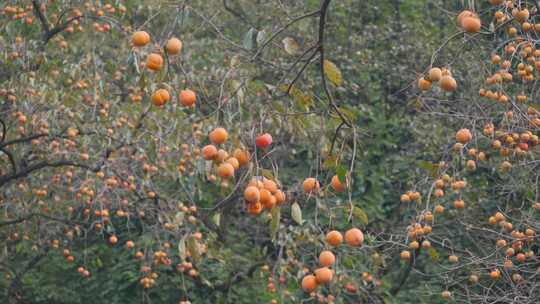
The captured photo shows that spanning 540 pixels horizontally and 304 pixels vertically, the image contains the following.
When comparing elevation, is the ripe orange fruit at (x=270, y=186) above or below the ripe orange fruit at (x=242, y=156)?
below

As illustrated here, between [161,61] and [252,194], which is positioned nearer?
[252,194]

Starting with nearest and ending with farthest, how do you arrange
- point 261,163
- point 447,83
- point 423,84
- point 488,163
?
point 447,83
point 423,84
point 261,163
point 488,163

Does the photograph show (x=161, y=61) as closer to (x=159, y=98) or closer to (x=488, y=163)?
(x=159, y=98)

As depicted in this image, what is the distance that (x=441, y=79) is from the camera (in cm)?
219

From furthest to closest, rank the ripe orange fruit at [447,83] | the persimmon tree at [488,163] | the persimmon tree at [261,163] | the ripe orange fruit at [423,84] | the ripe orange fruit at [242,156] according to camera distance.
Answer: the persimmon tree at [261,163]
the persimmon tree at [488,163]
the ripe orange fruit at [423,84]
the ripe orange fruit at [447,83]
the ripe orange fruit at [242,156]

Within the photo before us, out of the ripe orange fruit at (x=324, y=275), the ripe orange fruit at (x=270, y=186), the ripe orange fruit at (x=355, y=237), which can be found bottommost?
the ripe orange fruit at (x=324, y=275)

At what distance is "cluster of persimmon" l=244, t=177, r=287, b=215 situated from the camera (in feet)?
6.02

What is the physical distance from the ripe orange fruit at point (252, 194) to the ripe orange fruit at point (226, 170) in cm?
10

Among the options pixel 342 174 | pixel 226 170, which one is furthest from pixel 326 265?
pixel 226 170

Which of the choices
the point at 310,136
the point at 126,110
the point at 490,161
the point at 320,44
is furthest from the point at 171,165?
the point at 320,44

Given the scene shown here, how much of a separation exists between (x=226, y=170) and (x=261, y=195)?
0.11 m

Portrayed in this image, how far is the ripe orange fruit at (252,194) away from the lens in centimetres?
183

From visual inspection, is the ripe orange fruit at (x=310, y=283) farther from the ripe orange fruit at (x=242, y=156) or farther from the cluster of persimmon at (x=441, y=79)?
the cluster of persimmon at (x=441, y=79)

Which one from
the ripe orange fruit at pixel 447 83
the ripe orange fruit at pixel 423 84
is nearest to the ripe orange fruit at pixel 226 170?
the ripe orange fruit at pixel 447 83
